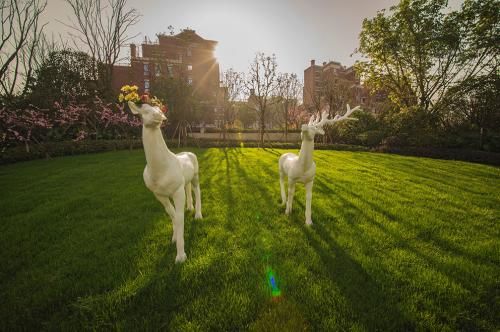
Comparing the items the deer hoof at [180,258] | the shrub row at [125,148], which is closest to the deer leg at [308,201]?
the deer hoof at [180,258]

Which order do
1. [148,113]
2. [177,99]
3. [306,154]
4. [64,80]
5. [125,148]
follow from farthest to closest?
[177,99] → [64,80] → [125,148] → [306,154] → [148,113]

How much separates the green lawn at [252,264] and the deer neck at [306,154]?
1206 mm

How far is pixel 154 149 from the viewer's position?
263 centimetres

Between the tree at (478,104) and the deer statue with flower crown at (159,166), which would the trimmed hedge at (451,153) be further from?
the deer statue with flower crown at (159,166)

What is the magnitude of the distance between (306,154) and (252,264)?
6.86 ft

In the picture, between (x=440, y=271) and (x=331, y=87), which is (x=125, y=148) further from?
(x=331, y=87)

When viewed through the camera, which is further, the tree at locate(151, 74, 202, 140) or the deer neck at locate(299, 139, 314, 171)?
the tree at locate(151, 74, 202, 140)

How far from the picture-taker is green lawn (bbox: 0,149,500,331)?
2.08 metres

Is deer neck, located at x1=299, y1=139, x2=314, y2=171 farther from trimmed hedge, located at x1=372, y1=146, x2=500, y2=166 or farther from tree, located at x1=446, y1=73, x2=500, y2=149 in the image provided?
tree, located at x1=446, y1=73, x2=500, y2=149

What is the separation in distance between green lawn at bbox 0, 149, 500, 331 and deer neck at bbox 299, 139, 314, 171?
1.21 meters

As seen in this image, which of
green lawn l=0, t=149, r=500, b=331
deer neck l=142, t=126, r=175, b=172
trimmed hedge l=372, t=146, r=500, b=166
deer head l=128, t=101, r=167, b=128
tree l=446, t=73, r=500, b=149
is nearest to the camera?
green lawn l=0, t=149, r=500, b=331

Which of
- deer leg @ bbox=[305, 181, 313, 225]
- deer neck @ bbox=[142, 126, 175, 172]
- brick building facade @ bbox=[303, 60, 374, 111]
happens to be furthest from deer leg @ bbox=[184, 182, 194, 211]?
brick building facade @ bbox=[303, 60, 374, 111]

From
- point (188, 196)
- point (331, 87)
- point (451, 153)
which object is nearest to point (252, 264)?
Answer: point (188, 196)

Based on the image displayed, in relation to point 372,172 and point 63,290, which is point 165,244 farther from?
point 372,172
